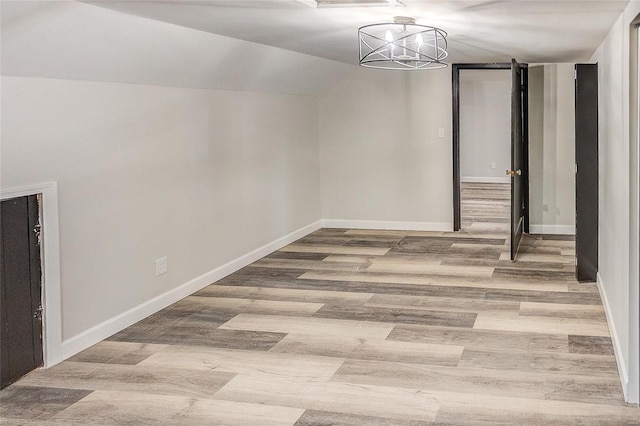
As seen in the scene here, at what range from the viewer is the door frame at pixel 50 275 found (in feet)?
13.0

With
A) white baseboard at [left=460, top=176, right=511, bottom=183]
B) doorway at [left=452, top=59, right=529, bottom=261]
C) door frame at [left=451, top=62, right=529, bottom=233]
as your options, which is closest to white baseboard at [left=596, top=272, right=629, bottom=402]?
doorway at [left=452, top=59, right=529, bottom=261]

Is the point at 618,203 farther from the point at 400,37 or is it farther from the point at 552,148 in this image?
the point at 552,148

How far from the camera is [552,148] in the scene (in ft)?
26.2

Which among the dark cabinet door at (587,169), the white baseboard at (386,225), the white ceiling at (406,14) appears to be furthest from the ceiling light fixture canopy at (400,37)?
the white baseboard at (386,225)

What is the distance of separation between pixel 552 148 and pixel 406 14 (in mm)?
4389

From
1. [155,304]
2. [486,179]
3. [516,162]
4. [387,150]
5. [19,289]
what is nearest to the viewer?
[19,289]

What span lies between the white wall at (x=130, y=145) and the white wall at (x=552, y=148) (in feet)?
8.56

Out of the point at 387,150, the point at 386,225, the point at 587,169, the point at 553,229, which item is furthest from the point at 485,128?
the point at 587,169

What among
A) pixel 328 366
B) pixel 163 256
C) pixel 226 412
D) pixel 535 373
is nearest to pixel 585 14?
pixel 535 373

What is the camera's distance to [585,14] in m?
4.00

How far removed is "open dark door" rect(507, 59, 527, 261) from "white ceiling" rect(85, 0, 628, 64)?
79cm

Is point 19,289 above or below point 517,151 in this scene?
below

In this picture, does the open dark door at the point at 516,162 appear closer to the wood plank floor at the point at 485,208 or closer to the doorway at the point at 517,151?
the doorway at the point at 517,151

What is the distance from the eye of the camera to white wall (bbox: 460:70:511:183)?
41.7 feet
